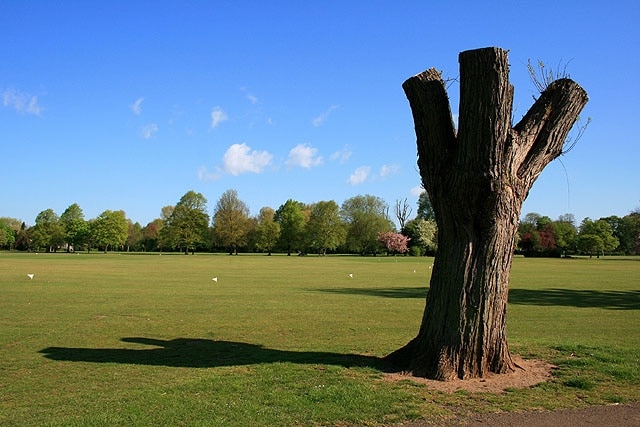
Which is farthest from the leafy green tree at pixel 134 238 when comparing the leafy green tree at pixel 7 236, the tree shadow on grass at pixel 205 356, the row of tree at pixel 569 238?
the tree shadow on grass at pixel 205 356

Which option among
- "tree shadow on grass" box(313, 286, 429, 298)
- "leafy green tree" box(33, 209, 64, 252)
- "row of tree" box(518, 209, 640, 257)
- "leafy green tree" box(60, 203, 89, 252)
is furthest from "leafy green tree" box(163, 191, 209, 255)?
"tree shadow on grass" box(313, 286, 429, 298)

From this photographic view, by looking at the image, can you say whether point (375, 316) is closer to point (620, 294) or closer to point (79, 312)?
point (79, 312)

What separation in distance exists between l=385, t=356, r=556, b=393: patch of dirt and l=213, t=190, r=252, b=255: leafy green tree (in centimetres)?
10367

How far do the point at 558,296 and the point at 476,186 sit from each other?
66.8 ft

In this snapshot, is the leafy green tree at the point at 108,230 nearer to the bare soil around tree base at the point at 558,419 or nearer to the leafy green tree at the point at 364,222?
the leafy green tree at the point at 364,222

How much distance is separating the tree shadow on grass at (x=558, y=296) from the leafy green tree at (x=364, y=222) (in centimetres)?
8130

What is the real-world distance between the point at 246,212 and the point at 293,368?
108 meters

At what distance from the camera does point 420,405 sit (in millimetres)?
7047

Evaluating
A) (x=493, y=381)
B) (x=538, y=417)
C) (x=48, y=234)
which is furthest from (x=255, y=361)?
(x=48, y=234)

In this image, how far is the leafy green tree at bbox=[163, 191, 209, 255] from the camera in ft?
359

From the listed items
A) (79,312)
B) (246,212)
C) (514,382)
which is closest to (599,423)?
(514,382)

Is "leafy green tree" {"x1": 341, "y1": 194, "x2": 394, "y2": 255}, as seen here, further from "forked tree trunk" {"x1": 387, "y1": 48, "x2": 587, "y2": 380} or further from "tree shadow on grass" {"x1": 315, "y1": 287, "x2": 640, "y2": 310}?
"forked tree trunk" {"x1": 387, "y1": 48, "x2": 587, "y2": 380}

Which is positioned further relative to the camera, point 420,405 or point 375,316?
point 375,316

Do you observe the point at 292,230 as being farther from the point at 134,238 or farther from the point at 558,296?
the point at 558,296
